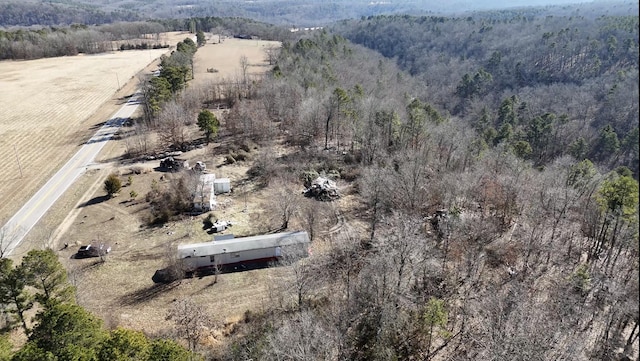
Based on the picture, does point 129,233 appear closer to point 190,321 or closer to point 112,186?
point 112,186

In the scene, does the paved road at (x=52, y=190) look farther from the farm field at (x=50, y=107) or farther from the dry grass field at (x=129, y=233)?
the farm field at (x=50, y=107)

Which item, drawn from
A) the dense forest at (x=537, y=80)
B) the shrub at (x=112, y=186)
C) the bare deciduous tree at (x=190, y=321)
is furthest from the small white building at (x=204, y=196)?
the dense forest at (x=537, y=80)

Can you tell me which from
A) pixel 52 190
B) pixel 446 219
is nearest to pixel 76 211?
pixel 52 190

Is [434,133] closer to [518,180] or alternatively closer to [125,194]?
[518,180]

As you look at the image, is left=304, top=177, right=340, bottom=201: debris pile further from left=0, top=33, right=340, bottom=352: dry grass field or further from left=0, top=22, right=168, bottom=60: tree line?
left=0, top=22, right=168, bottom=60: tree line

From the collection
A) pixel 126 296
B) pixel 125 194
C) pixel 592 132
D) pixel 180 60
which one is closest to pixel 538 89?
pixel 592 132

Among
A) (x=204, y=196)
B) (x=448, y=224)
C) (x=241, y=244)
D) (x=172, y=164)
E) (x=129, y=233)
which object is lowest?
(x=129, y=233)

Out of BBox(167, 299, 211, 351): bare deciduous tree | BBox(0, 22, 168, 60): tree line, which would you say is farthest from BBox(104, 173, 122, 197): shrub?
BBox(0, 22, 168, 60): tree line
